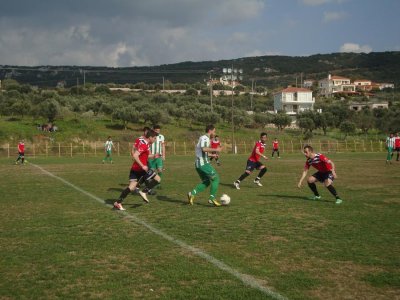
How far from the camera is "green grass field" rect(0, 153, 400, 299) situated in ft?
16.9

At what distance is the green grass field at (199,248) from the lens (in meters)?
5.16

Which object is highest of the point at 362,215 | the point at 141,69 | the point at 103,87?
the point at 141,69

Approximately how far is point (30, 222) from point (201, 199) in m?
4.67

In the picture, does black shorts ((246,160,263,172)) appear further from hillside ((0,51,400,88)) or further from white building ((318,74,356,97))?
white building ((318,74,356,97))

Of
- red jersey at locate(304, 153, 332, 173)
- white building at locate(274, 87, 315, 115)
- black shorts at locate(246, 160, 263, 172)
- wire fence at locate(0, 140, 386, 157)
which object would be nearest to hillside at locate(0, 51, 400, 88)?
A: white building at locate(274, 87, 315, 115)

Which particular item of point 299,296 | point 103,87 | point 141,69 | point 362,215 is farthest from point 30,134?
point 141,69

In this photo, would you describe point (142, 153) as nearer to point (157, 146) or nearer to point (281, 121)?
point (157, 146)

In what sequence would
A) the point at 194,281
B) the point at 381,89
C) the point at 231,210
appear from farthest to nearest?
the point at 381,89 → the point at 231,210 → the point at 194,281

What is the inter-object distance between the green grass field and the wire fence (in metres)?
36.1

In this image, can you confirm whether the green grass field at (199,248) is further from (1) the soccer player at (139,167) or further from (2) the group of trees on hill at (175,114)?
(2) the group of trees on hill at (175,114)

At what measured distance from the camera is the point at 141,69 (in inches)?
6944

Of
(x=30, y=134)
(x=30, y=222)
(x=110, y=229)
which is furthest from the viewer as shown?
(x=30, y=134)

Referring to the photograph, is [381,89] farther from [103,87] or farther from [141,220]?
[141,220]

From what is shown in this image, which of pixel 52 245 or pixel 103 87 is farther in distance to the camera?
pixel 103 87
